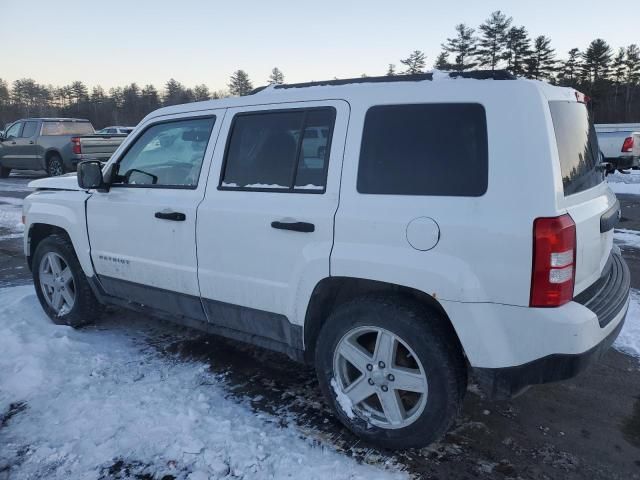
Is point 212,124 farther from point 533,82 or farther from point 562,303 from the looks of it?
point 562,303

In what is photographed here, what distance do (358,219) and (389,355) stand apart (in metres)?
0.73

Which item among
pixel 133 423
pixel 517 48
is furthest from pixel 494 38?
pixel 133 423

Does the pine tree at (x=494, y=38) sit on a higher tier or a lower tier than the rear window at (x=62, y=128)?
higher

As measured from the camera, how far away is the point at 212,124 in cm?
342

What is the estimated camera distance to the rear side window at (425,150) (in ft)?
7.85

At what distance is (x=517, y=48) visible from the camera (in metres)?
47.0

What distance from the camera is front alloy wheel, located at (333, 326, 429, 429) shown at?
2633 mm

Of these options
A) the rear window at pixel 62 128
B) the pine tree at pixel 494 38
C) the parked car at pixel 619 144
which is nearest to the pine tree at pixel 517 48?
the pine tree at pixel 494 38

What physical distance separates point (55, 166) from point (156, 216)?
48.8 feet

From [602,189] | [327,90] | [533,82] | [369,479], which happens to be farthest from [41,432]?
[602,189]

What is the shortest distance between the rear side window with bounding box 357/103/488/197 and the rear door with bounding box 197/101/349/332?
0.20 metres

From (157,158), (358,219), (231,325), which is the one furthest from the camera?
(157,158)

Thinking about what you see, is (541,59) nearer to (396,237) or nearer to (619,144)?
(619,144)

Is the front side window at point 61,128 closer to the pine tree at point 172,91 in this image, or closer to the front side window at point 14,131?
the front side window at point 14,131
